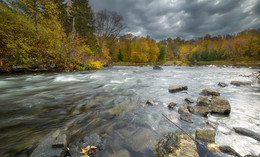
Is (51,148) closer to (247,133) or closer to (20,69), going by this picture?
(247,133)

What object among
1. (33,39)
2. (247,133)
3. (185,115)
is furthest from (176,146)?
(33,39)

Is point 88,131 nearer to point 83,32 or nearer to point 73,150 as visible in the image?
point 73,150

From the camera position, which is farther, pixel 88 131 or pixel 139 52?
pixel 139 52

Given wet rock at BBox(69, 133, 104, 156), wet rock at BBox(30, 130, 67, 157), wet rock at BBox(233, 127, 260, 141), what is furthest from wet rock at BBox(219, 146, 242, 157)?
wet rock at BBox(30, 130, 67, 157)

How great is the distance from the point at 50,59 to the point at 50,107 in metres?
8.12

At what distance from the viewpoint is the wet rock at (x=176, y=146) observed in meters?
1.32

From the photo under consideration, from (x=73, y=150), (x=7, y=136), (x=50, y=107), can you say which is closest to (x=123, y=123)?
(x=73, y=150)

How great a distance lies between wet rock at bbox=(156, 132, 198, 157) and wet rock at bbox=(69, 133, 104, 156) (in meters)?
0.89

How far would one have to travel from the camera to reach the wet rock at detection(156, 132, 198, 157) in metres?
1.32

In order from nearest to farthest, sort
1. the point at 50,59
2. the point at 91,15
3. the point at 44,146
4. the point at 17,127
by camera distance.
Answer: the point at 44,146 → the point at 17,127 → the point at 50,59 → the point at 91,15

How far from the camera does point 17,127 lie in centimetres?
194

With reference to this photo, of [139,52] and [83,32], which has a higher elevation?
[83,32]

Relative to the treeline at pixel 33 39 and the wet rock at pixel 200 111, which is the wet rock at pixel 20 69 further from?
the wet rock at pixel 200 111

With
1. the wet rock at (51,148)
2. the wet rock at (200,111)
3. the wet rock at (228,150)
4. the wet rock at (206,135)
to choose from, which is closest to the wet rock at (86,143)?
the wet rock at (51,148)
